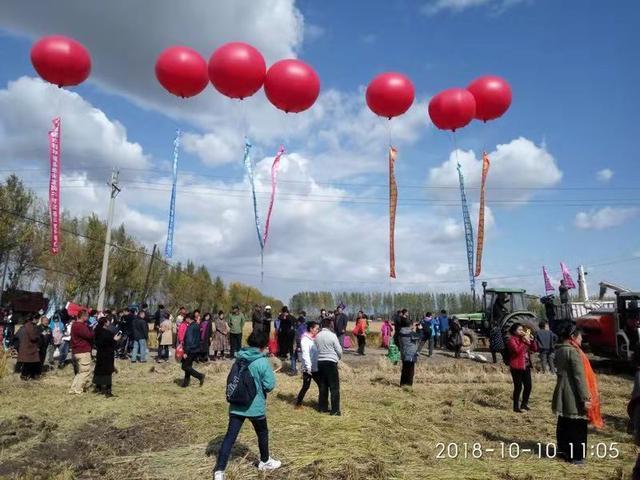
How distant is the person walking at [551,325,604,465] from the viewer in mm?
5457

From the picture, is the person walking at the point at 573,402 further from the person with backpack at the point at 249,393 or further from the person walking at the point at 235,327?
the person walking at the point at 235,327

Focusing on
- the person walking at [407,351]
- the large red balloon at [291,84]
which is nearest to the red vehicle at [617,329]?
the person walking at [407,351]

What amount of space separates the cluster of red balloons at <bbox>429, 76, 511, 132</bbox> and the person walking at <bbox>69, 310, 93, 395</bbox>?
828 cm

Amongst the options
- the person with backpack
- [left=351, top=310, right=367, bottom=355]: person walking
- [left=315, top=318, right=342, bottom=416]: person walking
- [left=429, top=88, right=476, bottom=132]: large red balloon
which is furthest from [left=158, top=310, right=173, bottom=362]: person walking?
the person with backpack

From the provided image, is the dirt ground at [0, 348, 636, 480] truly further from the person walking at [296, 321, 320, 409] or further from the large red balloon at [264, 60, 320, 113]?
the large red balloon at [264, 60, 320, 113]

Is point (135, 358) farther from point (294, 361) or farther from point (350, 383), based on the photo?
point (350, 383)

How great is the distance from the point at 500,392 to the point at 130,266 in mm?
37491

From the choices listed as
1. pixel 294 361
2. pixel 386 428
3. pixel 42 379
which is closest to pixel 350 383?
pixel 294 361

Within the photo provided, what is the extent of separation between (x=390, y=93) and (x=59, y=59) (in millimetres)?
6330

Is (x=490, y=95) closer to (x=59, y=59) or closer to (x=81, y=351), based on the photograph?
(x=59, y=59)

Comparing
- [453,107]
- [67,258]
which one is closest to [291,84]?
[453,107]

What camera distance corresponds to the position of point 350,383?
36.0ft

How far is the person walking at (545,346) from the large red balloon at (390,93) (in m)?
6.91

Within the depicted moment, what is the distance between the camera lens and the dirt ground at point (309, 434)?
5324 mm
